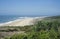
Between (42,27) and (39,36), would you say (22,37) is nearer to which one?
(39,36)

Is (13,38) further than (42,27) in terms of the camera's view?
No

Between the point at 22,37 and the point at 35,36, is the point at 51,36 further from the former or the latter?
the point at 22,37

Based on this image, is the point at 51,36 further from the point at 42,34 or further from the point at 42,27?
the point at 42,27

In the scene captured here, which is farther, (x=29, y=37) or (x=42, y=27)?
(x=42, y=27)

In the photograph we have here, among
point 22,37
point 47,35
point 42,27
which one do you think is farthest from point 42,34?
point 42,27

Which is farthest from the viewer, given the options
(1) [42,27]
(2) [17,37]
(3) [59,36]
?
(1) [42,27]

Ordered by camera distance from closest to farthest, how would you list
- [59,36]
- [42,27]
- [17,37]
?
[17,37] < [59,36] < [42,27]

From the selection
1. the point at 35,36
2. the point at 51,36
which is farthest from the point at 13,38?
the point at 51,36
